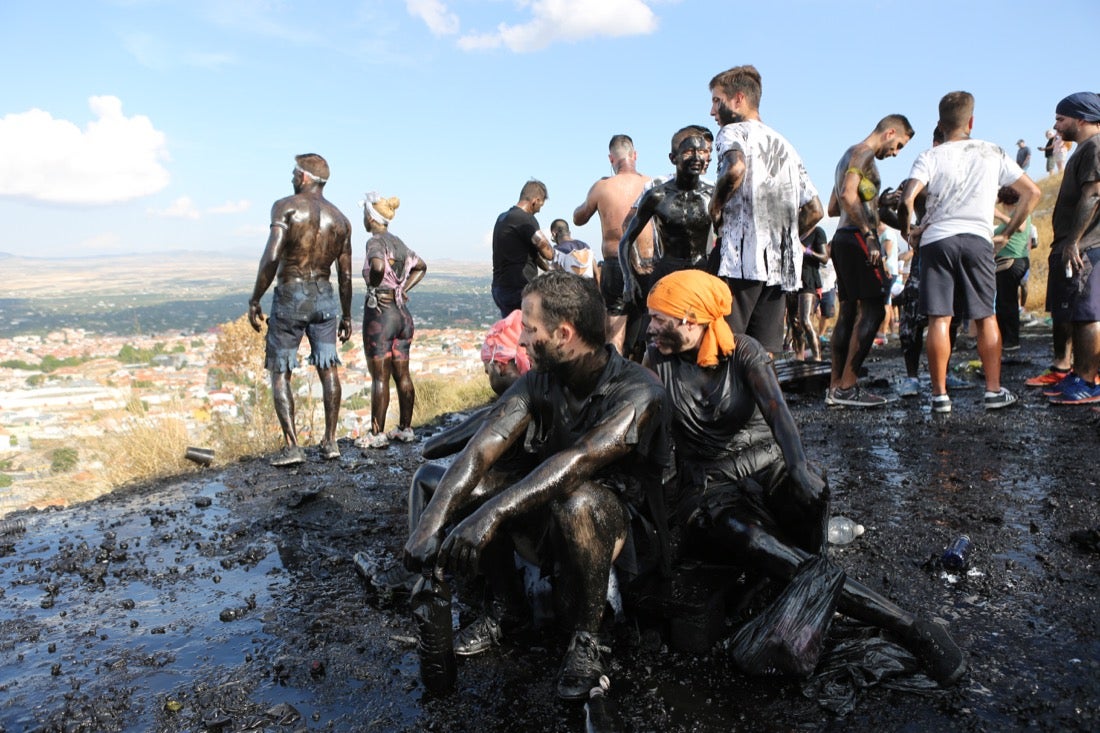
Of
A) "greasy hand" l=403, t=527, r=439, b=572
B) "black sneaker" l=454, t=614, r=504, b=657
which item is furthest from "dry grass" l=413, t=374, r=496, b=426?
"greasy hand" l=403, t=527, r=439, b=572

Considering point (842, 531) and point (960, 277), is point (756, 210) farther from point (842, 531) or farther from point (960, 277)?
point (842, 531)

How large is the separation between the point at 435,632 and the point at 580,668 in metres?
0.50

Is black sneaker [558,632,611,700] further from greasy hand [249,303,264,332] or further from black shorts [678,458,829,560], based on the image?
greasy hand [249,303,264,332]

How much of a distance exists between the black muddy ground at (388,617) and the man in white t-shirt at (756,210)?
4.20ft

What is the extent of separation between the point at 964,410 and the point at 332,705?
5.86m

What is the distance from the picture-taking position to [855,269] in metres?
6.41

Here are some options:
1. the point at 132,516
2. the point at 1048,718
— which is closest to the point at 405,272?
the point at 132,516

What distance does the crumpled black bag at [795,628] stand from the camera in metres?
2.32

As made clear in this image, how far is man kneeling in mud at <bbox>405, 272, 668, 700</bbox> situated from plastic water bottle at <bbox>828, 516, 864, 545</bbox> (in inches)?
51.6

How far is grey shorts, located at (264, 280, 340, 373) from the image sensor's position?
20.7 feet

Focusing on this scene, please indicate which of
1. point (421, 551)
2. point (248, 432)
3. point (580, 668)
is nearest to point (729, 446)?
point (580, 668)

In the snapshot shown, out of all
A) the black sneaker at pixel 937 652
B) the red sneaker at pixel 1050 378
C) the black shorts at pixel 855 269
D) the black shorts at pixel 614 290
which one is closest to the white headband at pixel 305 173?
the black shorts at pixel 614 290

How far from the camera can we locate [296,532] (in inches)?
171

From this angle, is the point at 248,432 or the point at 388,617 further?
the point at 248,432
